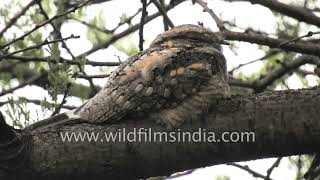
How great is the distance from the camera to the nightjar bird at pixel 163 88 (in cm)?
225

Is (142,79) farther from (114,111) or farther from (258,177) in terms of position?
(258,177)

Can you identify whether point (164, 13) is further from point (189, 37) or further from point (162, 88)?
point (162, 88)

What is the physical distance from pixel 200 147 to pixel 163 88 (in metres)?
0.41

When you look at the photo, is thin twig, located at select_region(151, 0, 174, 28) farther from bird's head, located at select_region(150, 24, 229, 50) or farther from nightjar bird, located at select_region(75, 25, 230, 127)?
nightjar bird, located at select_region(75, 25, 230, 127)

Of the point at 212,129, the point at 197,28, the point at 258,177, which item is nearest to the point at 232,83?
the point at 258,177

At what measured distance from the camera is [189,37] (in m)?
2.90

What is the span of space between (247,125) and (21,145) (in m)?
0.80

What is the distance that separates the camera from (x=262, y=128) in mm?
2021

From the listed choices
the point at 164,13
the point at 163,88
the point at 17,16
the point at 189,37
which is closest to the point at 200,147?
the point at 163,88

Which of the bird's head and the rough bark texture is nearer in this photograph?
the rough bark texture

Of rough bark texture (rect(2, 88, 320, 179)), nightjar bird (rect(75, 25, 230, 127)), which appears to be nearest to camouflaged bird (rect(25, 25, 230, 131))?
nightjar bird (rect(75, 25, 230, 127))

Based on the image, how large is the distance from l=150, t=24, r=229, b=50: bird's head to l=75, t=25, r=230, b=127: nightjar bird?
25 centimetres

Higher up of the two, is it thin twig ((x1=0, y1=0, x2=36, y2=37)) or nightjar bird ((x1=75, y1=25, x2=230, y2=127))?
thin twig ((x1=0, y1=0, x2=36, y2=37))

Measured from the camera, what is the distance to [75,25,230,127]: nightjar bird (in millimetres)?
2253
